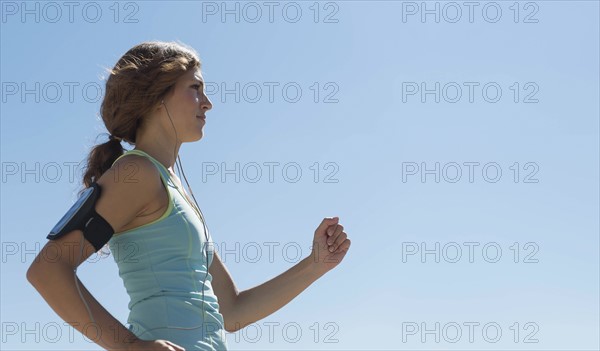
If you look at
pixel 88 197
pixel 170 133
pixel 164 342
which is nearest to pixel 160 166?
pixel 170 133

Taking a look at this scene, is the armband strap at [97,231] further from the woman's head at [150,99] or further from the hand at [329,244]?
the hand at [329,244]

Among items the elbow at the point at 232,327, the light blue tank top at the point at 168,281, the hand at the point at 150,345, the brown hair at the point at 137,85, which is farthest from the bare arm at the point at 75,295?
the elbow at the point at 232,327

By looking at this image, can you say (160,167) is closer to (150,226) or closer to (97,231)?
(150,226)

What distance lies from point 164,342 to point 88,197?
0.53 m

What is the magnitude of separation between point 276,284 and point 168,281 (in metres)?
0.87

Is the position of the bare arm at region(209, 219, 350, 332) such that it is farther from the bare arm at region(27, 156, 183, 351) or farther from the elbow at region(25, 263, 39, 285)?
the elbow at region(25, 263, 39, 285)

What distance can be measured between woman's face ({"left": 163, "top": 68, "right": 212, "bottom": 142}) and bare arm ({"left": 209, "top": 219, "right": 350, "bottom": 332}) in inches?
24.5

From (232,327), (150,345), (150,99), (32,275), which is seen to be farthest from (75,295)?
(232,327)

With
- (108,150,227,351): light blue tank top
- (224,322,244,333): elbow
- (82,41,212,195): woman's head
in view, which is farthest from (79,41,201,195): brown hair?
(224,322,244,333): elbow

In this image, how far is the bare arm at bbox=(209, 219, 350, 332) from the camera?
12.0 ft

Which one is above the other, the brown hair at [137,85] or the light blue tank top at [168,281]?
the brown hair at [137,85]

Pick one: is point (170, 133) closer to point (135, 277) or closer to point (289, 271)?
point (135, 277)

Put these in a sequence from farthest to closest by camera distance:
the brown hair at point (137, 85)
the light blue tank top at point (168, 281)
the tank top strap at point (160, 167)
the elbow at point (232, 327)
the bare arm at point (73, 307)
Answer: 1. the elbow at point (232, 327)
2. the brown hair at point (137, 85)
3. the tank top strap at point (160, 167)
4. the light blue tank top at point (168, 281)
5. the bare arm at point (73, 307)

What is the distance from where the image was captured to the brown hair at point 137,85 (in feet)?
10.5
